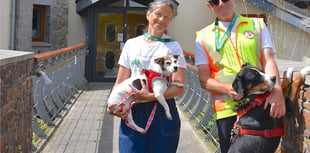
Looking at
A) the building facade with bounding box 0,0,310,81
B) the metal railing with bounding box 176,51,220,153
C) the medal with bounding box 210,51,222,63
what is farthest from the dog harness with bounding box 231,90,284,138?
the building facade with bounding box 0,0,310,81

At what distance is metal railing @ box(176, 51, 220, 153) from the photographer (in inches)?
237

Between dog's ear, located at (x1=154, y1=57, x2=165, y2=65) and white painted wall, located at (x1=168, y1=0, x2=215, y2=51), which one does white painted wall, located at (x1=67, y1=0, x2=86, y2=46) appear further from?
dog's ear, located at (x1=154, y1=57, x2=165, y2=65)

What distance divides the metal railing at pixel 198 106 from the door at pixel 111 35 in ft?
16.3

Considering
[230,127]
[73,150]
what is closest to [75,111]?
[73,150]

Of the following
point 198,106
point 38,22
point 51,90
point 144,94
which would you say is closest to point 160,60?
point 144,94

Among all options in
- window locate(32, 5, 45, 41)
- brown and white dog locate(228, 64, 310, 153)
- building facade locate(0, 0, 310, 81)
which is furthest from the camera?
window locate(32, 5, 45, 41)

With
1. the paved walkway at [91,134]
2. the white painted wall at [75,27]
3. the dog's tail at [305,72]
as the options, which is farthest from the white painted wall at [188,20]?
the dog's tail at [305,72]

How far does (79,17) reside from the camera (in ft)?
47.9

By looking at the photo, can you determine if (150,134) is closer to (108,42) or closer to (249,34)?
(249,34)

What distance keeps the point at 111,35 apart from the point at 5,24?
3152 mm

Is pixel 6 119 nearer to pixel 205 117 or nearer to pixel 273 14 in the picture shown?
pixel 205 117

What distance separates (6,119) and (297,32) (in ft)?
30.6

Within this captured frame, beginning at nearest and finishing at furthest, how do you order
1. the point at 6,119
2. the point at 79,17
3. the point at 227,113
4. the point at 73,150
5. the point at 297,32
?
the point at 227,113, the point at 6,119, the point at 73,150, the point at 297,32, the point at 79,17

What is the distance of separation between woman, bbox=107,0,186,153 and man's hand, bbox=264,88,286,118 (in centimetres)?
67
